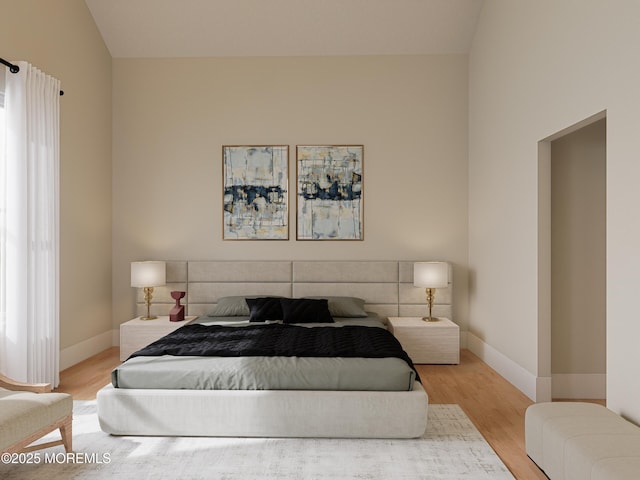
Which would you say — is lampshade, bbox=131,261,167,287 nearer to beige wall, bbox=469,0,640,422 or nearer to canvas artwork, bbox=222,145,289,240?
canvas artwork, bbox=222,145,289,240

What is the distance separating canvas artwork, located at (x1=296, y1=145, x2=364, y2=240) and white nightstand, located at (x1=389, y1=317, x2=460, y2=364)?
1.15 m

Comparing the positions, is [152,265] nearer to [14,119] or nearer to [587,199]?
[14,119]

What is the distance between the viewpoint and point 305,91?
18.5 ft

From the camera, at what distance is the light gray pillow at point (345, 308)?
16.7 feet

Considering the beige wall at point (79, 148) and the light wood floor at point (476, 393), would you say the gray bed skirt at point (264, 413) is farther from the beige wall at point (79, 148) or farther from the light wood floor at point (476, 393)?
the beige wall at point (79, 148)

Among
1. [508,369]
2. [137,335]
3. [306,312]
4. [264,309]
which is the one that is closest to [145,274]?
[137,335]

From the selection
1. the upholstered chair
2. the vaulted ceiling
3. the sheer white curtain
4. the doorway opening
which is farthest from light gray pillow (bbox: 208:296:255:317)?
the doorway opening

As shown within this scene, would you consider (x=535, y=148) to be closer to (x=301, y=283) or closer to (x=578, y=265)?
(x=578, y=265)

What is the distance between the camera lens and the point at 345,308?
5.11m

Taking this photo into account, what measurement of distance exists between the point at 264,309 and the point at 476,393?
199 centimetres

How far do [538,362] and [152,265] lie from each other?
3.60 metres

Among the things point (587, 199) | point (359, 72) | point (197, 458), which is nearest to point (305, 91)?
point (359, 72)

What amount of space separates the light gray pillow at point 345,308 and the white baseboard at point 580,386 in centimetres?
181

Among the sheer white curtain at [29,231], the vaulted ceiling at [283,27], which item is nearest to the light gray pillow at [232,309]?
the sheer white curtain at [29,231]
